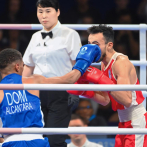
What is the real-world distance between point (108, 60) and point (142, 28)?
17.4 inches

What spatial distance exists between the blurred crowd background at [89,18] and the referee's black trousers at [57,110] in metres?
1.48

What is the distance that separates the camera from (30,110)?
Answer: 2021mm

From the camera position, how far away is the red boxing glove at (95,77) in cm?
197

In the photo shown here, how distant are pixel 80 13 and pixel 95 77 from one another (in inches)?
103

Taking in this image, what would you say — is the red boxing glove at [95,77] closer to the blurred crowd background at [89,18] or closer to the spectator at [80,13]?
the blurred crowd background at [89,18]

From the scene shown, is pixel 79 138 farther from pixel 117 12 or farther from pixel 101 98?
pixel 117 12

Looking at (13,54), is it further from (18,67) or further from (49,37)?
(49,37)

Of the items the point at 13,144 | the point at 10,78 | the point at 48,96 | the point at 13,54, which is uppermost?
the point at 13,54

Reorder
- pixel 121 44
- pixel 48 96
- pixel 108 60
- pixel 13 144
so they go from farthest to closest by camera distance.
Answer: pixel 121 44
pixel 48 96
pixel 108 60
pixel 13 144

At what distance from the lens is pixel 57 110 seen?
234cm

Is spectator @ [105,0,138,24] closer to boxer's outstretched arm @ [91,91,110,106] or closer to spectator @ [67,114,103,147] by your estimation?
spectator @ [67,114,103,147]

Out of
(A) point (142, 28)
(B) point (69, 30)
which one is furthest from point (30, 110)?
(A) point (142, 28)

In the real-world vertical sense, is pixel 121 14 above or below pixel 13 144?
above

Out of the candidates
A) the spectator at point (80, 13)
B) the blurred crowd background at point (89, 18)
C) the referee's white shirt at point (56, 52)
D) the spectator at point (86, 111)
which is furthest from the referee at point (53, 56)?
the spectator at point (80, 13)
